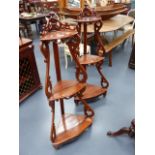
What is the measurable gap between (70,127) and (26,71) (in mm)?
1079

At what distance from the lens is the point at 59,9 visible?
4652 mm

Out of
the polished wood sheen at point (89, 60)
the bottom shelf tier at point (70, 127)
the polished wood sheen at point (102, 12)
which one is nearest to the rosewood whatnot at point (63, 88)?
the bottom shelf tier at point (70, 127)

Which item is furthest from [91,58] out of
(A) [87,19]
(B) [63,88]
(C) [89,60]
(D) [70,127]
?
(D) [70,127]

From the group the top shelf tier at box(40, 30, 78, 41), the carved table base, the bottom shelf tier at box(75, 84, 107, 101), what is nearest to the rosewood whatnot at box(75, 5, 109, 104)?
the bottom shelf tier at box(75, 84, 107, 101)

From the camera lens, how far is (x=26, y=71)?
2.74 m

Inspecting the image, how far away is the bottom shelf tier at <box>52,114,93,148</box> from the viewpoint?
1.99 m

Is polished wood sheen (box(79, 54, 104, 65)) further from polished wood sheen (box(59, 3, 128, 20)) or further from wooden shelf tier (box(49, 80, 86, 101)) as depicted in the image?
polished wood sheen (box(59, 3, 128, 20))

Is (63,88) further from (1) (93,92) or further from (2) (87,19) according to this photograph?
(2) (87,19)

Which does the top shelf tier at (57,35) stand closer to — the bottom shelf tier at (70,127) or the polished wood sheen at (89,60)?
the polished wood sheen at (89,60)

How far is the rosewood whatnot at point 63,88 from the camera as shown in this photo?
167cm
